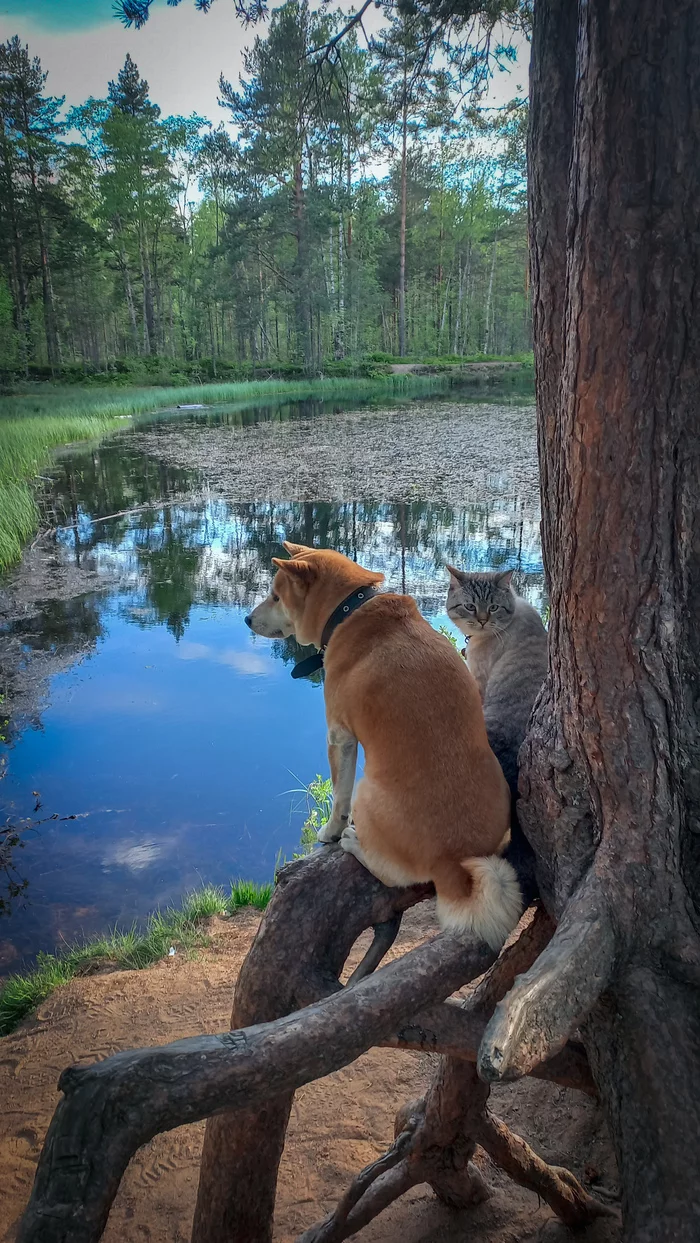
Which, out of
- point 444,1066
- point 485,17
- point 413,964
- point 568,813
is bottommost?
point 444,1066

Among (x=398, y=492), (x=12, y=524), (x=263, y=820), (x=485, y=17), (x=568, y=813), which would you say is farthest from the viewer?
(x=398, y=492)

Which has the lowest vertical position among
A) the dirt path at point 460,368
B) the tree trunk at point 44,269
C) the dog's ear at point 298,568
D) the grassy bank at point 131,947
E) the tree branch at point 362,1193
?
the grassy bank at point 131,947

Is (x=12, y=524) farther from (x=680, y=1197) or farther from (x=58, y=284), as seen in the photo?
(x=58, y=284)

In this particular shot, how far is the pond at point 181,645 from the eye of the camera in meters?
5.12

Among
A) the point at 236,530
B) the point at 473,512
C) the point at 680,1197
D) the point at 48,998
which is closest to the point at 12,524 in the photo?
the point at 236,530

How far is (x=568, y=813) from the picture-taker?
1870 mm

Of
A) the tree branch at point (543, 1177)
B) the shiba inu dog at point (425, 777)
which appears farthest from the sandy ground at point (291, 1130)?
the shiba inu dog at point (425, 777)

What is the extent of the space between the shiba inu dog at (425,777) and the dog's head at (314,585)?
1.17 ft

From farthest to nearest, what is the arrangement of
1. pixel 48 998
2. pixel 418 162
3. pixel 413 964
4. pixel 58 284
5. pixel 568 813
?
pixel 418 162
pixel 58 284
pixel 48 998
pixel 568 813
pixel 413 964

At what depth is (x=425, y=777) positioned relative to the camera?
2.02 metres

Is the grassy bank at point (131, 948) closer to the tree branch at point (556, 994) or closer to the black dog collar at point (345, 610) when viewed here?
the black dog collar at point (345, 610)

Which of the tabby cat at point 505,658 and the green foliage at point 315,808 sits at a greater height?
the tabby cat at point 505,658

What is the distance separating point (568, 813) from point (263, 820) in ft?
13.3

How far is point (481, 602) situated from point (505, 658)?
2.17ft
